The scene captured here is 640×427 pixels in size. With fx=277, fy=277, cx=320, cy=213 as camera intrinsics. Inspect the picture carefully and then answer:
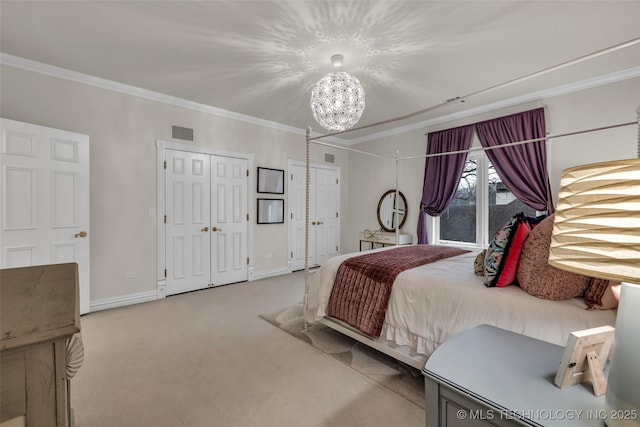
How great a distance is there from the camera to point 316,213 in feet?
18.4

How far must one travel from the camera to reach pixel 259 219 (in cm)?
475

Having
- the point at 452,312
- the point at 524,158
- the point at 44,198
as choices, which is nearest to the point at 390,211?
the point at 524,158

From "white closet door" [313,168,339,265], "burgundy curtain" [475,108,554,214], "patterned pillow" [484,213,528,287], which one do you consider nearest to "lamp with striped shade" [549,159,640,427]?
"patterned pillow" [484,213,528,287]

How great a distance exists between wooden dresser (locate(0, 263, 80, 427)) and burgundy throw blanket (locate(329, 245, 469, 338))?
1.77 m

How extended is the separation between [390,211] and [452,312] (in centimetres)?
357

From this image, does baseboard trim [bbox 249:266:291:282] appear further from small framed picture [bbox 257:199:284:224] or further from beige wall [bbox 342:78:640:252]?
beige wall [bbox 342:78:640:252]

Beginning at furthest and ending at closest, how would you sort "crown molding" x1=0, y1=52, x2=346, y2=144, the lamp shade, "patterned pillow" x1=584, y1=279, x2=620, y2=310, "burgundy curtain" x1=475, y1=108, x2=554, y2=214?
"burgundy curtain" x1=475, y1=108, x2=554, y2=214 → "crown molding" x1=0, y1=52, x2=346, y2=144 → "patterned pillow" x1=584, y1=279, x2=620, y2=310 → the lamp shade

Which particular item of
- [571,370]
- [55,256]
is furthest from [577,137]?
[55,256]

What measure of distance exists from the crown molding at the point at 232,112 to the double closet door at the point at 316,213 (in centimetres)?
100

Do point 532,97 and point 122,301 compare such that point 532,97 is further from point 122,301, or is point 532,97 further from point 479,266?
point 122,301

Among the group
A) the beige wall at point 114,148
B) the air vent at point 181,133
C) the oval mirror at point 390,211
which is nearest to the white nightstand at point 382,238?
the oval mirror at point 390,211

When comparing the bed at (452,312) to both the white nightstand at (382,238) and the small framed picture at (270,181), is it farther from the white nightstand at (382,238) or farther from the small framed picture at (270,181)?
the small framed picture at (270,181)

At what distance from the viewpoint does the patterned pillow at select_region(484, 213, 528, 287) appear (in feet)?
5.82

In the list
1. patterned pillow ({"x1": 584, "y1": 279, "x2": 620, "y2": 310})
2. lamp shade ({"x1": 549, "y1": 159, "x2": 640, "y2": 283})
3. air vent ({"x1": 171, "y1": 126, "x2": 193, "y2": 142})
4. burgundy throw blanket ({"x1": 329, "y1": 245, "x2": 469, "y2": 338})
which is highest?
air vent ({"x1": 171, "y1": 126, "x2": 193, "y2": 142})
